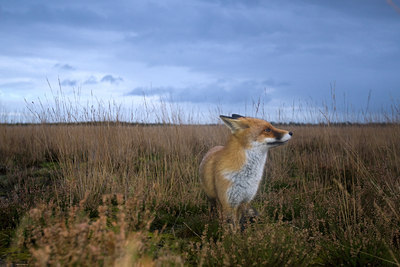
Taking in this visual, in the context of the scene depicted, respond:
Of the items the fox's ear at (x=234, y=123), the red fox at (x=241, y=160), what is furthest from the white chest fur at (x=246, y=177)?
the fox's ear at (x=234, y=123)

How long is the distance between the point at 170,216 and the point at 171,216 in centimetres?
3

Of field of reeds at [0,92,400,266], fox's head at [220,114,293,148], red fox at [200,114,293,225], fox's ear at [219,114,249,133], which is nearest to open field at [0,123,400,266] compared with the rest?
field of reeds at [0,92,400,266]

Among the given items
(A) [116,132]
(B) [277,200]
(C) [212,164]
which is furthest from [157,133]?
(C) [212,164]

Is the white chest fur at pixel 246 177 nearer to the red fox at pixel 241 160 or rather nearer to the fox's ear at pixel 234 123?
the red fox at pixel 241 160

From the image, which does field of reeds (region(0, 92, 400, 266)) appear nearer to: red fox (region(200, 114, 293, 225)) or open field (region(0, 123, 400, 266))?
open field (region(0, 123, 400, 266))

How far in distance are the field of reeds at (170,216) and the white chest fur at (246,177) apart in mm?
396

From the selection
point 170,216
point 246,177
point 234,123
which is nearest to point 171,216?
point 170,216

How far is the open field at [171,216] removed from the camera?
2488mm

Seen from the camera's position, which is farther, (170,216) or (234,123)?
(170,216)

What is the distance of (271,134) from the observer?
3.94m

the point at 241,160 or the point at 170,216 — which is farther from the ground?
the point at 241,160

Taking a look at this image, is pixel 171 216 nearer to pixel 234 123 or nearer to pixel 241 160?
pixel 241 160

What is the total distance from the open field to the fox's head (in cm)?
94

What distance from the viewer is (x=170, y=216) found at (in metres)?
5.34
